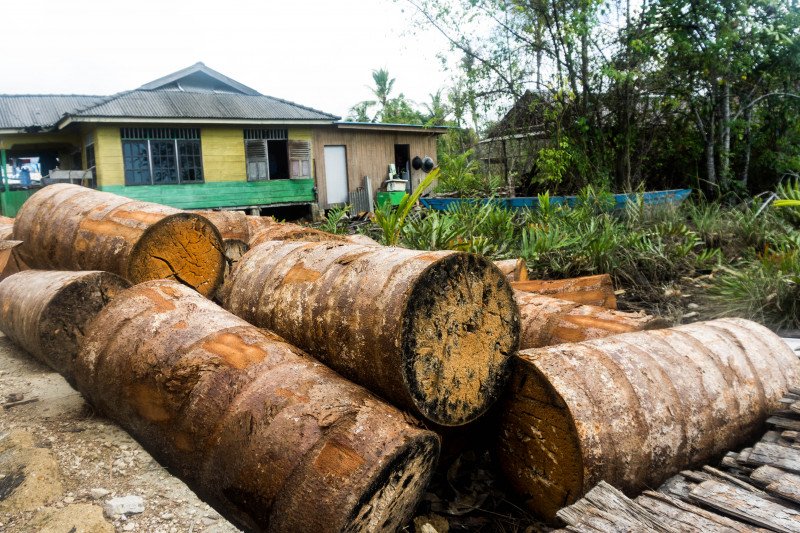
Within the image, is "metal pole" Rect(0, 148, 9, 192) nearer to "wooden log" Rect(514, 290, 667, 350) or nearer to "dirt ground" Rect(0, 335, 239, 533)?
"dirt ground" Rect(0, 335, 239, 533)

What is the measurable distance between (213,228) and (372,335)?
236cm

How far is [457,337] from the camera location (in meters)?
2.49

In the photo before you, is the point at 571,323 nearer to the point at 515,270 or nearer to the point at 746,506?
the point at 746,506

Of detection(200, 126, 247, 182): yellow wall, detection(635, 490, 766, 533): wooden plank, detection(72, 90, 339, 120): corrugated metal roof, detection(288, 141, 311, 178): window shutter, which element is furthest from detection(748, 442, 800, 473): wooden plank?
detection(288, 141, 311, 178): window shutter

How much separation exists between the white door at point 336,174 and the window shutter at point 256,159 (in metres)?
2.01

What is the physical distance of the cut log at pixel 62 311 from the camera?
3.55 metres

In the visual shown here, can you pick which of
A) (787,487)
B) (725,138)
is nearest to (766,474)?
(787,487)

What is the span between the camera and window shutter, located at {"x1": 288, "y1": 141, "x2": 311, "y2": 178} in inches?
637

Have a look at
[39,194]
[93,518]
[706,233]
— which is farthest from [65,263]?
[706,233]

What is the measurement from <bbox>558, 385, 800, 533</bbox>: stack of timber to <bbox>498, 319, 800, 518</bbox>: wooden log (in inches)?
5.2

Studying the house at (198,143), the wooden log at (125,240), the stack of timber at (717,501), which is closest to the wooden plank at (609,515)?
the stack of timber at (717,501)

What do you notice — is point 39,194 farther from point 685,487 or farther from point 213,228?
point 685,487

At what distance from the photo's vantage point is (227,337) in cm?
258

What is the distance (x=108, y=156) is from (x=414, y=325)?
13089mm
